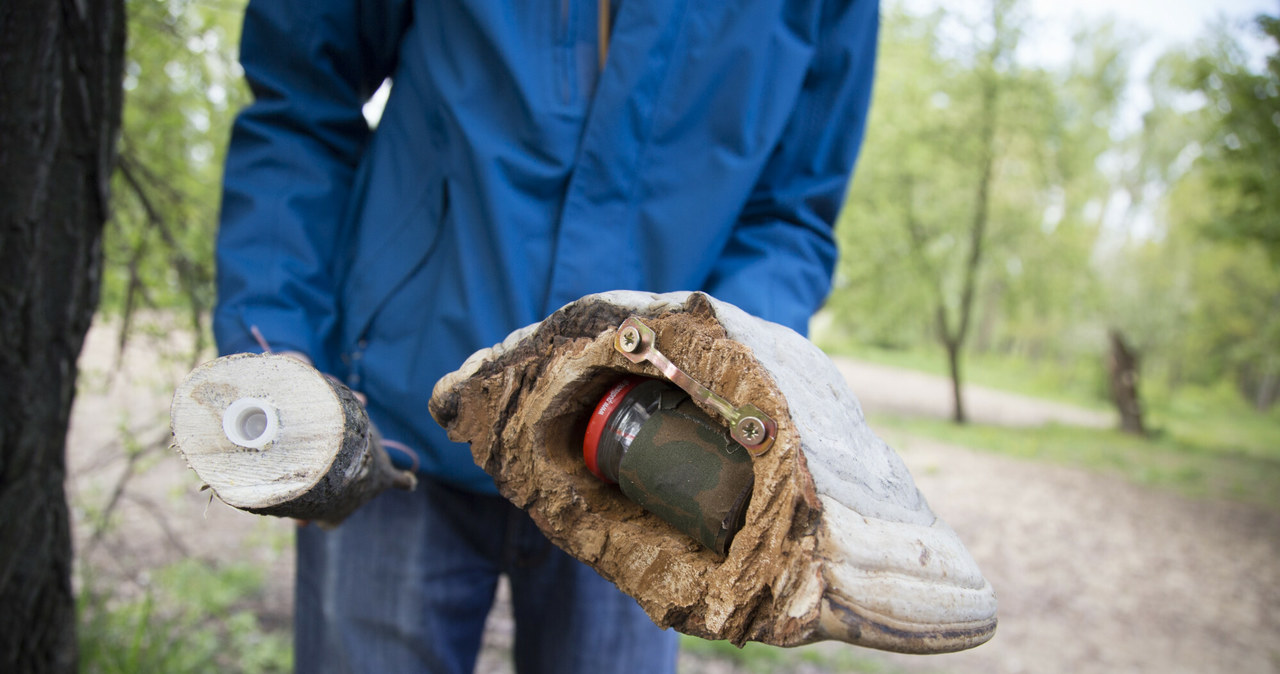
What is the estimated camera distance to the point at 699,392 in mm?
974

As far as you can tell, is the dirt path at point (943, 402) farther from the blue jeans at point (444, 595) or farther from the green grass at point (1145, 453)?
the blue jeans at point (444, 595)

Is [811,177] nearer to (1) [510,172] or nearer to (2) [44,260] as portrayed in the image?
(1) [510,172]

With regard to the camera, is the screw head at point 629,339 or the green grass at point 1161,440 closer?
the screw head at point 629,339

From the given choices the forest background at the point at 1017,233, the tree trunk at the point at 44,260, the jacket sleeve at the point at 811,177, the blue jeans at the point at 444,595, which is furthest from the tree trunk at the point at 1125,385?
the tree trunk at the point at 44,260

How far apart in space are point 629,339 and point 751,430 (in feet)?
0.69

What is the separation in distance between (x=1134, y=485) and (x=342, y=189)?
11331mm

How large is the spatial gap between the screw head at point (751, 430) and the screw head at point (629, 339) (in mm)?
180

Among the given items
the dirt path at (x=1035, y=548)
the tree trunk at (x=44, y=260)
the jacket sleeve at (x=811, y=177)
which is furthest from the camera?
the dirt path at (x=1035, y=548)

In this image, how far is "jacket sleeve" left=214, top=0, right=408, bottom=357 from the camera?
149 cm

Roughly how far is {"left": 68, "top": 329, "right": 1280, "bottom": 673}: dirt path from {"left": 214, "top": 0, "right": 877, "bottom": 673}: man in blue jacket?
2.03 m

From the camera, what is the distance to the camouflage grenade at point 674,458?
3.21ft

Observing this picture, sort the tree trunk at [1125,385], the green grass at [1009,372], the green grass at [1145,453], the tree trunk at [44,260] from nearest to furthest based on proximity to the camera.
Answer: the tree trunk at [44,260] → the green grass at [1145,453] → the tree trunk at [1125,385] → the green grass at [1009,372]

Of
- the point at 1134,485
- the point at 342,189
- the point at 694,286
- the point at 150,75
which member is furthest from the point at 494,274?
the point at 1134,485

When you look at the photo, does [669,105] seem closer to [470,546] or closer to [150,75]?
[470,546]
